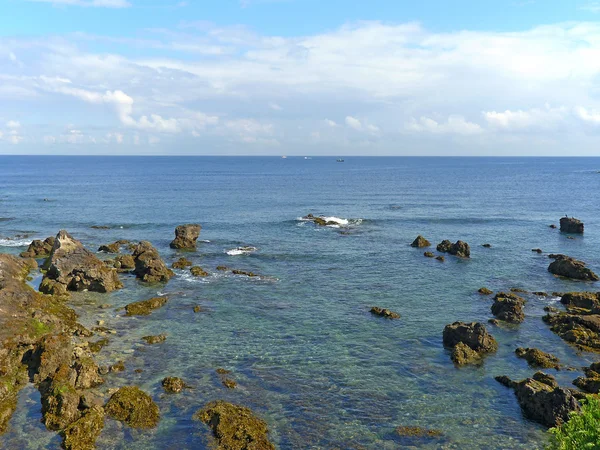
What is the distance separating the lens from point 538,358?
36.2 m

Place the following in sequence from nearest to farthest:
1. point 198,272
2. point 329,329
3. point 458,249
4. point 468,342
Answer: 1. point 468,342
2. point 329,329
3. point 198,272
4. point 458,249

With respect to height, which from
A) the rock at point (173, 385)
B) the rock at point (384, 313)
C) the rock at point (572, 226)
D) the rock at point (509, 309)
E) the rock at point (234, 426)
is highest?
the rock at point (572, 226)

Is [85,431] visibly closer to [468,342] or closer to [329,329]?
[329,329]

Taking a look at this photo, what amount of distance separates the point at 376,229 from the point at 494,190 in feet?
343

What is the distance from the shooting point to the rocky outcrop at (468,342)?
120ft

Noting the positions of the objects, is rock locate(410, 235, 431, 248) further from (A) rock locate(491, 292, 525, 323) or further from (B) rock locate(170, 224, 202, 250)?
(B) rock locate(170, 224, 202, 250)

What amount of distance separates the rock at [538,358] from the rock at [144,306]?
34.3m

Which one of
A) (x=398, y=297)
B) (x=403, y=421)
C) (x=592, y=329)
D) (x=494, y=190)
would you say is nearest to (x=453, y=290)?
(x=398, y=297)

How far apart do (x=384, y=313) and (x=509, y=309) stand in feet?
40.7

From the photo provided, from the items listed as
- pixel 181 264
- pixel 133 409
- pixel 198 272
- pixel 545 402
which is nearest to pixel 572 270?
pixel 545 402

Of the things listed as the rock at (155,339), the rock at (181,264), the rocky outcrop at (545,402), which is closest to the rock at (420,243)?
the rock at (181,264)

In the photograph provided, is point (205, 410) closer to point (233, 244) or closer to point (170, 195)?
point (233, 244)

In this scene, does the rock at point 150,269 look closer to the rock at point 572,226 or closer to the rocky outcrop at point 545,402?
the rocky outcrop at point 545,402

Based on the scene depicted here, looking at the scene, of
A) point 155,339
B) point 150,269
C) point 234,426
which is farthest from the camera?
point 150,269
